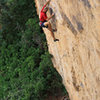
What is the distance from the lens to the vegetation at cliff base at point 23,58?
10219 millimetres

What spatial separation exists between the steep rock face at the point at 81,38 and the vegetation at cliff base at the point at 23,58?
3.37 metres

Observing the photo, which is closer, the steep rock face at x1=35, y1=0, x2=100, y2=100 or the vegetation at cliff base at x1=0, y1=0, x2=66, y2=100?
the steep rock face at x1=35, y1=0, x2=100, y2=100

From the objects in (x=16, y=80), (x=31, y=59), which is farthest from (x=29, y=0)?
(x=16, y=80)

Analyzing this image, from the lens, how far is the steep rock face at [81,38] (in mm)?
4113

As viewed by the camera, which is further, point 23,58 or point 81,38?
point 23,58

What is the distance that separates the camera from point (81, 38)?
506cm

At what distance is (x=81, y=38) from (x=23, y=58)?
7363 millimetres

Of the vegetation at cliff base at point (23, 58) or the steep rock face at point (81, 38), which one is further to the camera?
the vegetation at cliff base at point (23, 58)

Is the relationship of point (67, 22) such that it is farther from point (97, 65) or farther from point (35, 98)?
point (35, 98)

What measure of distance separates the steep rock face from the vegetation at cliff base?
3369 mm

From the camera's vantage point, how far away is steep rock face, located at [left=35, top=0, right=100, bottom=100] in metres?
4.11

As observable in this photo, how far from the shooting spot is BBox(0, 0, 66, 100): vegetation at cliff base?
10.2 metres

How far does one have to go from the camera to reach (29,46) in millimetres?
12352

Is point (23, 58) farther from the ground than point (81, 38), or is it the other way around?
point (81, 38)
